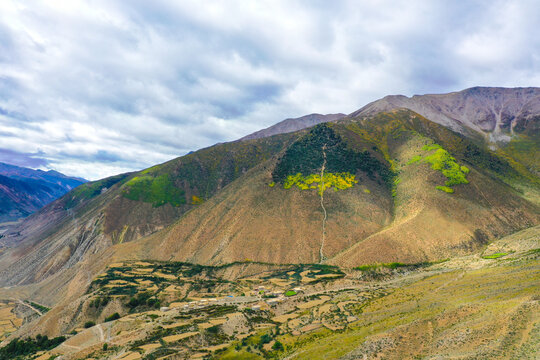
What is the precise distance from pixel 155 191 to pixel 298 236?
9753 centimetres

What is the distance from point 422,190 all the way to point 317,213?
121ft

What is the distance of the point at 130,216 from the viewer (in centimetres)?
14362

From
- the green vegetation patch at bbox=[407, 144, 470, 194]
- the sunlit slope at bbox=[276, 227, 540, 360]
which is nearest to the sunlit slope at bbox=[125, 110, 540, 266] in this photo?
the green vegetation patch at bbox=[407, 144, 470, 194]

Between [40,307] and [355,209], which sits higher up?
[355,209]

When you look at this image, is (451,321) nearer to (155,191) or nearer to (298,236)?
(298,236)

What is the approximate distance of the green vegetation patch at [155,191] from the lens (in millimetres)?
154375

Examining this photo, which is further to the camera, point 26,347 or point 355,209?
point 355,209

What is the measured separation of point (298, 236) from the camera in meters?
94.5

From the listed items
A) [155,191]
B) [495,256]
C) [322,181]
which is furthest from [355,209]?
[155,191]

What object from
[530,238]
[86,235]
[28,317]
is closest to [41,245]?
[86,235]

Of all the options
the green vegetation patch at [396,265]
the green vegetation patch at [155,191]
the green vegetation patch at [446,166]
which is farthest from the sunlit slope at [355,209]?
the green vegetation patch at [155,191]

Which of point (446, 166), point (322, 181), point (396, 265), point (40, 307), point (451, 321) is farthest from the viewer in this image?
point (322, 181)

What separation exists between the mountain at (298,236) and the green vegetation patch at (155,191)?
95 centimetres

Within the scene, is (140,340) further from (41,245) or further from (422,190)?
(41,245)
